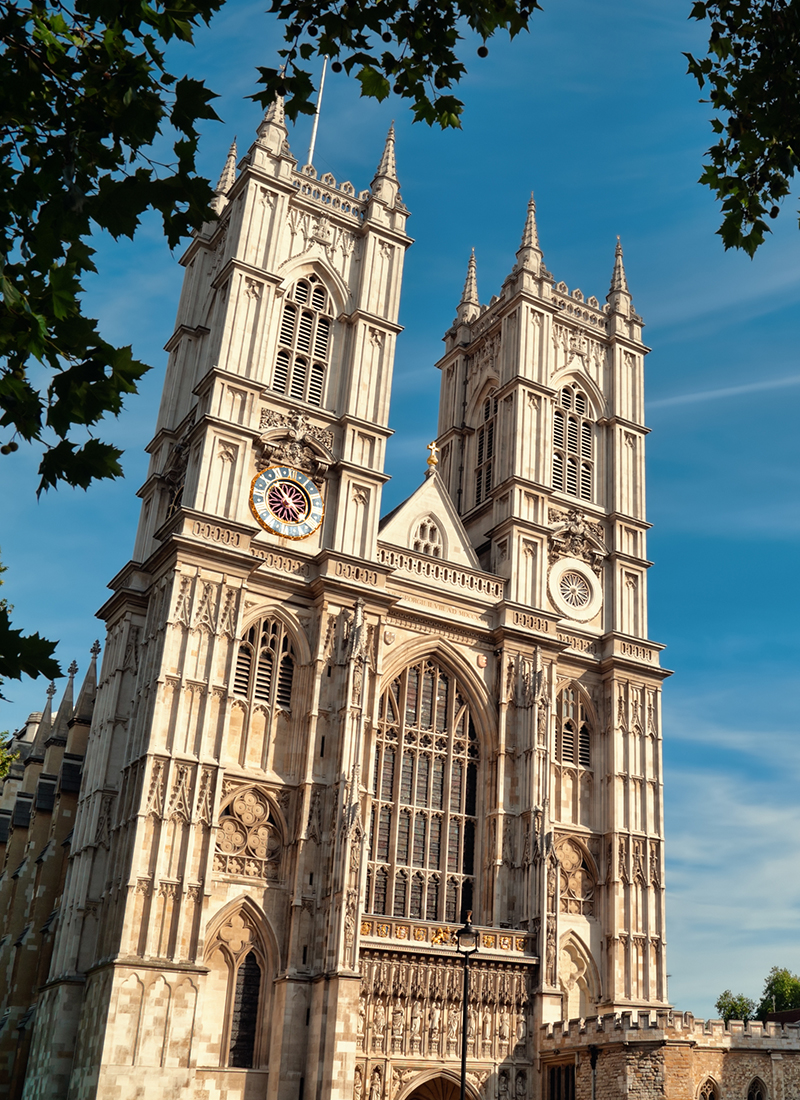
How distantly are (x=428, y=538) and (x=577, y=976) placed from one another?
47.1ft

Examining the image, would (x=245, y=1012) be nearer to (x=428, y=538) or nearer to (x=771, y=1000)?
(x=428, y=538)

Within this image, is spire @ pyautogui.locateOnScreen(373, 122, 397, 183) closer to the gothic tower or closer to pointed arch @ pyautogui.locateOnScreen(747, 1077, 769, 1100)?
the gothic tower

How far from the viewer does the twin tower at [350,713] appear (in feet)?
90.1

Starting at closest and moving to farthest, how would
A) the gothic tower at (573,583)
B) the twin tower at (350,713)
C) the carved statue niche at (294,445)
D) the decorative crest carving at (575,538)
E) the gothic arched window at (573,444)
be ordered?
1. the twin tower at (350,713)
2. the carved statue niche at (294,445)
3. the gothic tower at (573,583)
4. the decorative crest carving at (575,538)
5. the gothic arched window at (573,444)

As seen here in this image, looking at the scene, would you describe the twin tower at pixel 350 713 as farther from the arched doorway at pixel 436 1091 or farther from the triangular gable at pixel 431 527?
the arched doorway at pixel 436 1091

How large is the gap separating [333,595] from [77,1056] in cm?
1362

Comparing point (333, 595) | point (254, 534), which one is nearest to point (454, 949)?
point (333, 595)

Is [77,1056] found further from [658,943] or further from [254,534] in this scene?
[658,943]

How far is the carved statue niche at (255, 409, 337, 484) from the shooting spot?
33156mm

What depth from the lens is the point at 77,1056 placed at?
27125mm

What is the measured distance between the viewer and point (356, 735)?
100ft

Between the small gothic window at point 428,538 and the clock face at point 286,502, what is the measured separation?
4.08 m

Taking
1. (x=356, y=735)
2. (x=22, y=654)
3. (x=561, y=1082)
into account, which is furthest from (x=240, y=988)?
(x=22, y=654)

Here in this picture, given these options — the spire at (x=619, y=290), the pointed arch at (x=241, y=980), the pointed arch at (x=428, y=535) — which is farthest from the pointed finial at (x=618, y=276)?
the pointed arch at (x=241, y=980)
